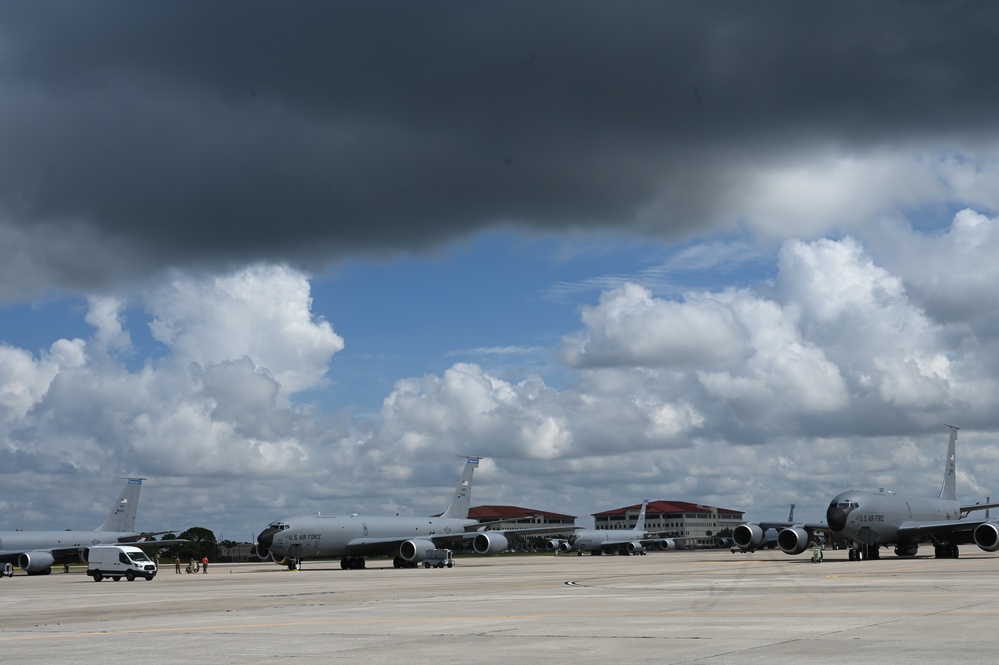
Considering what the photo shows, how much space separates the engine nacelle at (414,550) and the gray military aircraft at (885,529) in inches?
930

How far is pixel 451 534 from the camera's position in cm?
9288

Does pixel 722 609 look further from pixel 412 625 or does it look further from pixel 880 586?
pixel 880 586

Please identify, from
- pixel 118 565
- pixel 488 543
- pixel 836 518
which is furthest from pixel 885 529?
pixel 118 565

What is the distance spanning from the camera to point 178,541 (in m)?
95.5

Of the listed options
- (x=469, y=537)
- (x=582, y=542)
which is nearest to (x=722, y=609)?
(x=469, y=537)

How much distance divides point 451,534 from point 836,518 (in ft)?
121

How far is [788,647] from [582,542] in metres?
135

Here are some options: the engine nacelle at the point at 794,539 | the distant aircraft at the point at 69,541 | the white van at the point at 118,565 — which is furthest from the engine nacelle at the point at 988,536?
the distant aircraft at the point at 69,541

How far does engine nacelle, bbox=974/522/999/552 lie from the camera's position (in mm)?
65375

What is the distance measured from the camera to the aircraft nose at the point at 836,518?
6650 cm

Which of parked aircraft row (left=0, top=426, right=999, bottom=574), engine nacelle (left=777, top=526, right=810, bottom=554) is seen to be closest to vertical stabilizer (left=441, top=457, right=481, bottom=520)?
parked aircraft row (left=0, top=426, right=999, bottom=574)

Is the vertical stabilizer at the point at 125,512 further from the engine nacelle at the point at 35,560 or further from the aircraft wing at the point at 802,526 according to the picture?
the aircraft wing at the point at 802,526

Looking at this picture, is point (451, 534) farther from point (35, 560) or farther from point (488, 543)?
point (35, 560)

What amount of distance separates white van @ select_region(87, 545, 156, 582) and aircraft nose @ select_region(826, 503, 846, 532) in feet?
137
